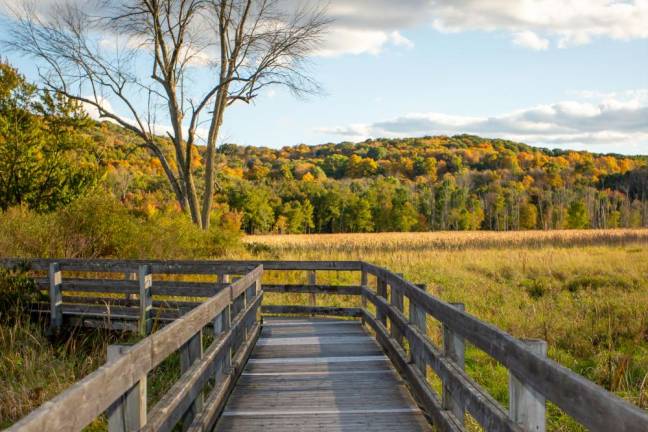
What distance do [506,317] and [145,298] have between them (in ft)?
24.2

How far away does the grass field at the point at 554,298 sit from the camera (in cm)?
880

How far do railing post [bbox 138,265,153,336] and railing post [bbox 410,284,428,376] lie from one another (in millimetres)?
5342

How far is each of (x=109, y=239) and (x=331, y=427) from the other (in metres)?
13.9

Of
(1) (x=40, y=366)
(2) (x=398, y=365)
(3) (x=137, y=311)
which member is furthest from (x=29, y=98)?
(2) (x=398, y=365)

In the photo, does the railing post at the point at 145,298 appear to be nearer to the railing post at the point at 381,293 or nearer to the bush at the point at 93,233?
the railing post at the point at 381,293

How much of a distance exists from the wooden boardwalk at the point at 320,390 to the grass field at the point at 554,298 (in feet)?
6.88

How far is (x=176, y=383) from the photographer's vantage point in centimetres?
395

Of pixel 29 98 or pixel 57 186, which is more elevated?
pixel 29 98

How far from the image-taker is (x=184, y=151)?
2270 centimetres

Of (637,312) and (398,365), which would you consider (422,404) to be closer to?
(398,365)

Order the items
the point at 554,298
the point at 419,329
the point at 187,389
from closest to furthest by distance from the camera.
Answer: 1. the point at 187,389
2. the point at 419,329
3. the point at 554,298


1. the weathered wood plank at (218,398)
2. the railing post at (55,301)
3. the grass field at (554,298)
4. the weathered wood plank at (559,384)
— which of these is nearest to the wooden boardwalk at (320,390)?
the weathered wood plank at (218,398)

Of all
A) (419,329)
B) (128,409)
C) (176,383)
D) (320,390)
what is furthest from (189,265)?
(128,409)

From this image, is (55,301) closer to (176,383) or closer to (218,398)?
(218,398)
